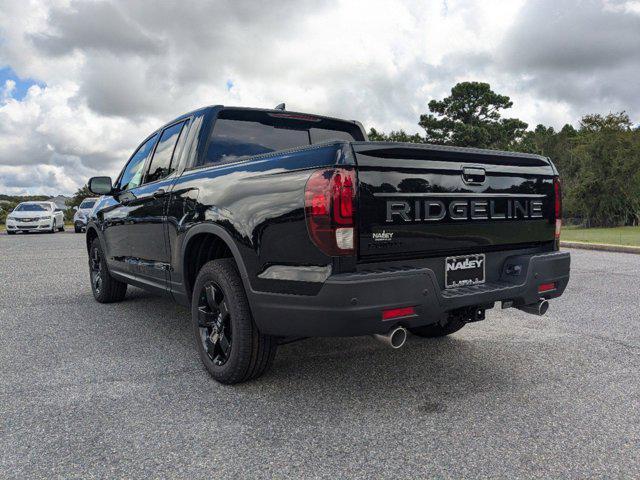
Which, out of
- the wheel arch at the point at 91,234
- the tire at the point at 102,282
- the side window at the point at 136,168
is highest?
the side window at the point at 136,168

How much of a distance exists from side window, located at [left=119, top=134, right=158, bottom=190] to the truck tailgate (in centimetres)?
294

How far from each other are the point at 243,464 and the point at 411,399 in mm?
1179

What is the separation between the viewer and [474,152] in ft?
11.0

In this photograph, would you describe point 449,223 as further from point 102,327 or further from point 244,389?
point 102,327

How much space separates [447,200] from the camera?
318cm

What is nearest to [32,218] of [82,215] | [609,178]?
[82,215]

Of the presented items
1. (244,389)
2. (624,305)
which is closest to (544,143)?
(624,305)

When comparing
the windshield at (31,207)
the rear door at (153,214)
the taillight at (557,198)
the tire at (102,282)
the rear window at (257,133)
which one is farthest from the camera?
the windshield at (31,207)

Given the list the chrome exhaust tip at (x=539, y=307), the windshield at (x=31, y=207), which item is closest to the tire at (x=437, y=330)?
the chrome exhaust tip at (x=539, y=307)

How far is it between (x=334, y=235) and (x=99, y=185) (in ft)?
11.7

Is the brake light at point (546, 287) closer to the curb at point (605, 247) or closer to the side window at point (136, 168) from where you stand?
the side window at point (136, 168)

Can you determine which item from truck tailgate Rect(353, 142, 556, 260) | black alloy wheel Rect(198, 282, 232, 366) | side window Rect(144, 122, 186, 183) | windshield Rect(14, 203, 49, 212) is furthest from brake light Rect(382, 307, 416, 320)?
windshield Rect(14, 203, 49, 212)

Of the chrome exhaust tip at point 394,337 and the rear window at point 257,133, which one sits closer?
the chrome exhaust tip at point 394,337

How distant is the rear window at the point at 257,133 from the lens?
413cm
